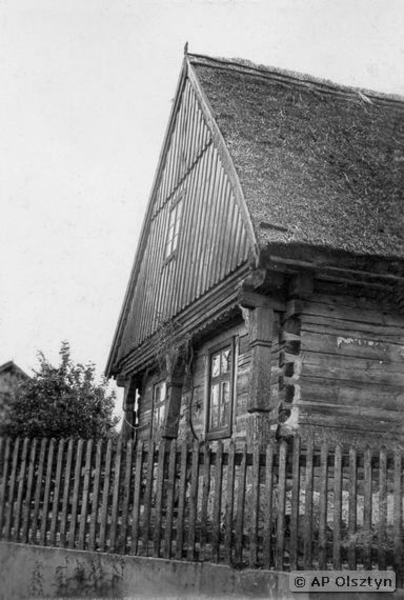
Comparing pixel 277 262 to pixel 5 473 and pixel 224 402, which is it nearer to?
pixel 224 402

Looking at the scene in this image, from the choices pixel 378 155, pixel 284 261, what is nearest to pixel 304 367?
pixel 284 261

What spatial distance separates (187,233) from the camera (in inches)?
531

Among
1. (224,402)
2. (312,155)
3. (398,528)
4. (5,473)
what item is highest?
(312,155)

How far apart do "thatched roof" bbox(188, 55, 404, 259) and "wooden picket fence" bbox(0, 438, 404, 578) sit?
299 cm

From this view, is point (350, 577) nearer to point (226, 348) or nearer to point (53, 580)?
point (53, 580)

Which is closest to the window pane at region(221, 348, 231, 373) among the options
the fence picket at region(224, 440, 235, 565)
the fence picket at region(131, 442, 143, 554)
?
the fence picket at region(131, 442, 143, 554)

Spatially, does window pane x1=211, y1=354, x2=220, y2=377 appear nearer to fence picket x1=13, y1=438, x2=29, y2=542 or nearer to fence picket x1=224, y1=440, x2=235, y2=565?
fence picket x1=13, y1=438, x2=29, y2=542

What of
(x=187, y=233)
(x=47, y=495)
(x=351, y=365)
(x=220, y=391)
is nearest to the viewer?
(x=47, y=495)

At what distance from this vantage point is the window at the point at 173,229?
47.1ft

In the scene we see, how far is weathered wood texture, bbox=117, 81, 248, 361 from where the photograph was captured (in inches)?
455

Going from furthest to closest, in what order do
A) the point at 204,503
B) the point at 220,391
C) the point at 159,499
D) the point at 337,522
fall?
the point at 220,391, the point at 159,499, the point at 204,503, the point at 337,522

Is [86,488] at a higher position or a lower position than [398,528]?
higher

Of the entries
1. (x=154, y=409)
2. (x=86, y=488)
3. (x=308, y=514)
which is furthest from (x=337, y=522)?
(x=154, y=409)

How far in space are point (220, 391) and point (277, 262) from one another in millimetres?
3747
